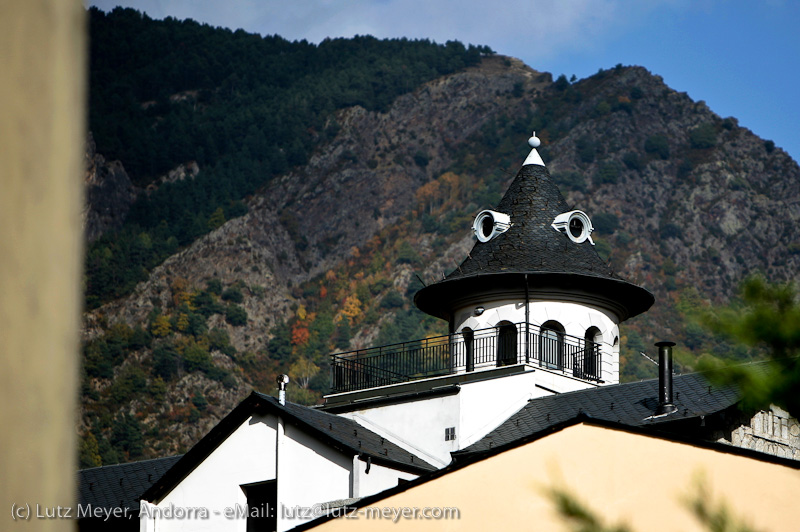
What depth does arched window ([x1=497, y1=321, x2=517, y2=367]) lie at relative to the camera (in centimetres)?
2817

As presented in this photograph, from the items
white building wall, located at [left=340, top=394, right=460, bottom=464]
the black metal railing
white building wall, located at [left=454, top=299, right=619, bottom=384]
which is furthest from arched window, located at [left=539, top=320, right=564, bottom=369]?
white building wall, located at [left=340, top=394, right=460, bottom=464]

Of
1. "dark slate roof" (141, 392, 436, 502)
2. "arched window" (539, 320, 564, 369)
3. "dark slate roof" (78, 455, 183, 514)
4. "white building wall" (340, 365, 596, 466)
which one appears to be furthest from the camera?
"arched window" (539, 320, 564, 369)

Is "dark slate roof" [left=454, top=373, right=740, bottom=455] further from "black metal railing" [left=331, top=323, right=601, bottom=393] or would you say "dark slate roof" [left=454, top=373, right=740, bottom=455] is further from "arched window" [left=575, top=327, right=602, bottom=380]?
"arched window" [left=575, top=327, right=602, bottom=380]

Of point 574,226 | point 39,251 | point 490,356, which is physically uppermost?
point 574,226

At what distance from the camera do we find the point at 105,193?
143m

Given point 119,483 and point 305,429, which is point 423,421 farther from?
point 119,483

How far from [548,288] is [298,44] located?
158m

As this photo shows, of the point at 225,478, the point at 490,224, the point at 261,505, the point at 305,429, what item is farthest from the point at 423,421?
the point at 490,224

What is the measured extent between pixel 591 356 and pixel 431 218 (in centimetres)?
10729

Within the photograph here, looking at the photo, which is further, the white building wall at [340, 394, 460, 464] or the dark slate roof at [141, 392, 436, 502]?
the white building wall at [340, 394, 460, 464]

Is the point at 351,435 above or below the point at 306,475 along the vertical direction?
above

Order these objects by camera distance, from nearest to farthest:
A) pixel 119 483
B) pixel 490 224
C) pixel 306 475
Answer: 1. pixel 306 475
2. pixel 119 483
3. pixel 490 224

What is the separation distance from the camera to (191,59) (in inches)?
7023

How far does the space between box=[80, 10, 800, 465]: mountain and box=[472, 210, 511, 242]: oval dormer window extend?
159ft
